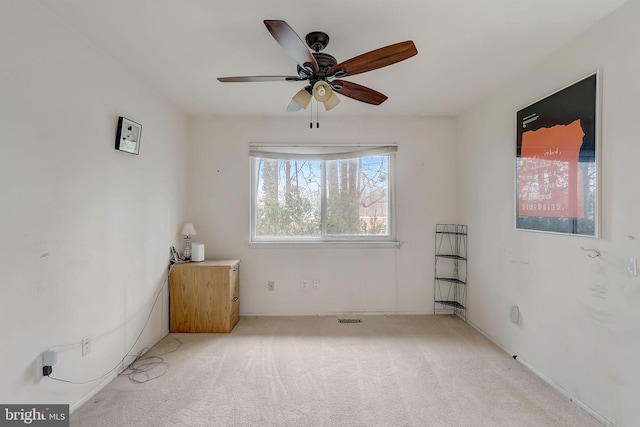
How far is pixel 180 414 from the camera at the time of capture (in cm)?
181

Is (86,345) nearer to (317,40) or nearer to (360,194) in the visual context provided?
(317,40)

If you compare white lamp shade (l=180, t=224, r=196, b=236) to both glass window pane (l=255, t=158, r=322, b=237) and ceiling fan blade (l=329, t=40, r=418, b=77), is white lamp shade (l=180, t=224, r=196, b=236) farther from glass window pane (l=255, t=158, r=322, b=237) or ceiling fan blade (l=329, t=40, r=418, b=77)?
ceiling fan blade (l=329, t=40, r=418, b=77)

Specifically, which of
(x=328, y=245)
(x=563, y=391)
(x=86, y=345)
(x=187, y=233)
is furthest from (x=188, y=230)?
(x=563, y=391)

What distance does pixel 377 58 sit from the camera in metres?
1.60

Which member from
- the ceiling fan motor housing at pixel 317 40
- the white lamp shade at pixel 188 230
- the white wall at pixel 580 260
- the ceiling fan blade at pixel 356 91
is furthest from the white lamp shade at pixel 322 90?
the white lamp shade at pixel 188 230

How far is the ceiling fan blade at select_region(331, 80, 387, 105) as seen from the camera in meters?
1.92

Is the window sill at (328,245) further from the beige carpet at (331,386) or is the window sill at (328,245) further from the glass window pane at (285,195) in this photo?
the beige carpet at (331,386)

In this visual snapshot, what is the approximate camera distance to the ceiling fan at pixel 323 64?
1.47 meters

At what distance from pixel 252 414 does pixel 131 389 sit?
0.97 meters

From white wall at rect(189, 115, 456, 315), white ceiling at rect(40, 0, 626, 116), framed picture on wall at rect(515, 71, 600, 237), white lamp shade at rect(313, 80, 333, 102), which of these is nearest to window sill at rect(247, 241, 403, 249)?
white wall at rect(189, 115, 456, 315)

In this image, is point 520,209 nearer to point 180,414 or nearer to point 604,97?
point 604,97

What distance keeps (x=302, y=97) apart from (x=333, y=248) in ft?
6.47

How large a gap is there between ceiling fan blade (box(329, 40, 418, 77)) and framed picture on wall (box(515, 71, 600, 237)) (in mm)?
1262

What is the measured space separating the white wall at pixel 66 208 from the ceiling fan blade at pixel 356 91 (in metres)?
1.68
